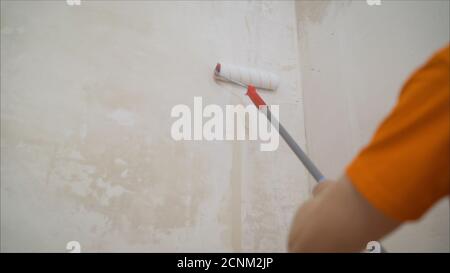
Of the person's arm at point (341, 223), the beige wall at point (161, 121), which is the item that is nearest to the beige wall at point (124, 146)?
the beige wall at point (161, 121)

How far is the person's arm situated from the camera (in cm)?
28

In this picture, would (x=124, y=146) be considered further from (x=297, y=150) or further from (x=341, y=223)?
(x=341, y=223)

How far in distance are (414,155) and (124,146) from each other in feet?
3.51

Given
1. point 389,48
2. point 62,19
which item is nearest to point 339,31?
point 389,48

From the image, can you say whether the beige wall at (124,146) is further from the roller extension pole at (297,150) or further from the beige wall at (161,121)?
the roller extension pole at (297,150)

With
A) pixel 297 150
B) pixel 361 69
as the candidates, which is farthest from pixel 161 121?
pixel 361 69

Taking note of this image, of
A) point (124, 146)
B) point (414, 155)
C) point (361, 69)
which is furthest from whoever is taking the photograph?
point (361, 69)

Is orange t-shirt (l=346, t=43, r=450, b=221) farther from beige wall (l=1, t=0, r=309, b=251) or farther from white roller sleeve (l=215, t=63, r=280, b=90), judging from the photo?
white roller sleeve (l=215, t=63, r=280, b=90)

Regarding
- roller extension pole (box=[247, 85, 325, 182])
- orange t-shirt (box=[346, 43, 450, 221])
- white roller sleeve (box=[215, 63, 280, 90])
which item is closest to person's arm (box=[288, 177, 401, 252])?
orange t-shirt (box=[346, 43, 450, 221])

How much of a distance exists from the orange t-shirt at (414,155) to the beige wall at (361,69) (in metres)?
0.84

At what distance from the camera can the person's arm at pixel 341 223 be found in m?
0.28

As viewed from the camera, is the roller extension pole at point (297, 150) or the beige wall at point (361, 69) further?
the beige wall at point (361, 69)

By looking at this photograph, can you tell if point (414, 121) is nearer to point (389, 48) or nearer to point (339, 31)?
point (389, 48)

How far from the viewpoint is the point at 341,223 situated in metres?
0.29
